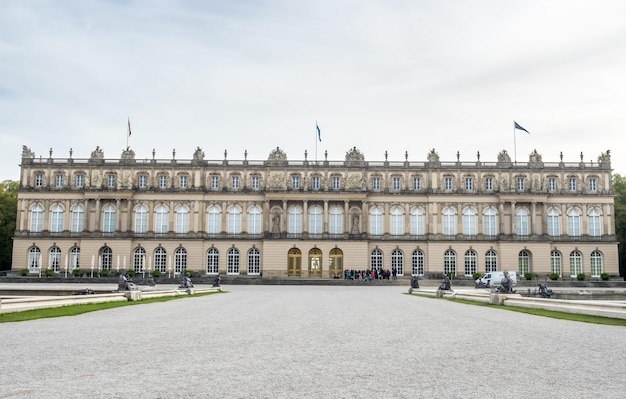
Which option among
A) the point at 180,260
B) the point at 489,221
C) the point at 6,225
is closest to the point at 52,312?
the point at 180,260

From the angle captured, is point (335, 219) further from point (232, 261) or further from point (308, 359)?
point (308, 359)

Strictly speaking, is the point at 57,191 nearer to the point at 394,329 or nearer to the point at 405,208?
the point at 405,208

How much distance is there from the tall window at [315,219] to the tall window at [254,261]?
668 cm

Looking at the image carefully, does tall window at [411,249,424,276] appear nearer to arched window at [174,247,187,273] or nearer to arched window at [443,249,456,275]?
arched window at [443,249,456,275]

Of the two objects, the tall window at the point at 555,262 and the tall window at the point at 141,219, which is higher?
the tall window at the point at 141,219

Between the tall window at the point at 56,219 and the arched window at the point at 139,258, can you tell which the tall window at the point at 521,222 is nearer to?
the arched window at the point at 139,258

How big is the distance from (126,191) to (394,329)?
2300 inches

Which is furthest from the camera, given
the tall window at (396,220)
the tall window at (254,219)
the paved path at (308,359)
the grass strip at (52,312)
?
the tall window at (254,219)

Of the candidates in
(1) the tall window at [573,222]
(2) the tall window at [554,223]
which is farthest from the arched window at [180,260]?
(1) the tall window at [573,222]

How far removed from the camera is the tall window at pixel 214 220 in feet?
234

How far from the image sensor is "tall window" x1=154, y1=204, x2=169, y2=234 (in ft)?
233

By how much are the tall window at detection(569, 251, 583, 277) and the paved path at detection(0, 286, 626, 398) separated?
55487 mm

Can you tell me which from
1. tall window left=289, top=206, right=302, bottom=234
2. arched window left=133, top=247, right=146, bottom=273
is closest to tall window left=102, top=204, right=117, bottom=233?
arched window left=133, top=247, right=146, bottom=273

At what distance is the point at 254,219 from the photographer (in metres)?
71.5
